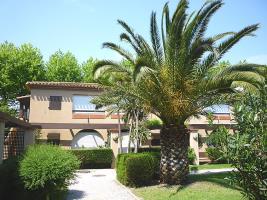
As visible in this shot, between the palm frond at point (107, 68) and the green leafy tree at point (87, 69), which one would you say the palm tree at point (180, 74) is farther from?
the green leafy tree at point (87, 69)

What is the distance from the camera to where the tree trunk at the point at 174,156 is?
16.2 m

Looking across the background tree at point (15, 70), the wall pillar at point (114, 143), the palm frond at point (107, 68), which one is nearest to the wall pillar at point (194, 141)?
the wall pillar at point (114, 143)

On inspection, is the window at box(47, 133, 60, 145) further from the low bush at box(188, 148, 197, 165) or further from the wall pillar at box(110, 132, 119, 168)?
the low bush at box(188, 148, 197, 165)

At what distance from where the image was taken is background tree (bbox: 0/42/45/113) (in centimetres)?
4388

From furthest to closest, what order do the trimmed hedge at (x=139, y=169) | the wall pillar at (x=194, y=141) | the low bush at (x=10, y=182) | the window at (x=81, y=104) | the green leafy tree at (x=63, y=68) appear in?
the green leafy tree at (x=63, y=68) → the window at (x=81, y=104) → the wall pillar at (x=194, y=141) → the trimmed hedge at (x=139, y=169) → the low bush at (x=10, y=182)

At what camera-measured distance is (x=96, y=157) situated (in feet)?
92.5

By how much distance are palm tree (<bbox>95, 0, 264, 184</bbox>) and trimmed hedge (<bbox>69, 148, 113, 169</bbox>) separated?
486 inches

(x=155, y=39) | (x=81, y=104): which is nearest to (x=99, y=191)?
(x=155, y=39)

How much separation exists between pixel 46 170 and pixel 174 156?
21.5 feet

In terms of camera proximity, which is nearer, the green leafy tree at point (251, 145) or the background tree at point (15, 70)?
the green leafy tree at point (251, 145)

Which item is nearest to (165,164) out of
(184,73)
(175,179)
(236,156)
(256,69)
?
(175,179)

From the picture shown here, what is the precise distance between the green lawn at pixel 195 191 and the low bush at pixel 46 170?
375cm

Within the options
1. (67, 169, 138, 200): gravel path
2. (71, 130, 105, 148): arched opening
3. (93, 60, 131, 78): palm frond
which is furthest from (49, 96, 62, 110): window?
(93, 60, 131, 78): palm frond

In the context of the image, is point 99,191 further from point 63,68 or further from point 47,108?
point 63,68
